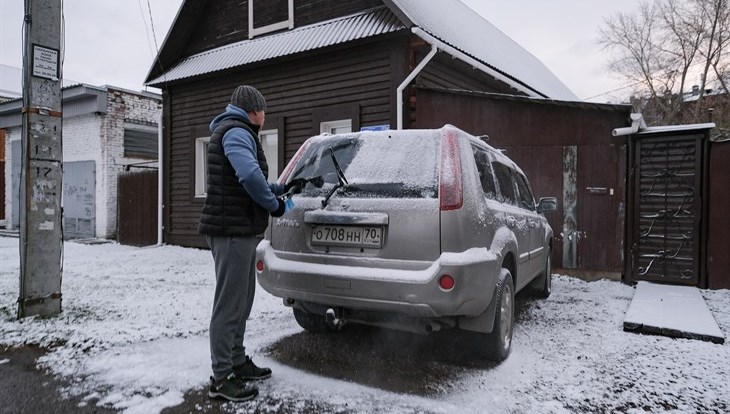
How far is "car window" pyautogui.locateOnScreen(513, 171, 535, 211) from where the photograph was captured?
4.81 m

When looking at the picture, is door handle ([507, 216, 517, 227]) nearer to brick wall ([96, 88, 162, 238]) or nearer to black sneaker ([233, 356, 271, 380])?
black sneaker ([233, 356, 271, 380])

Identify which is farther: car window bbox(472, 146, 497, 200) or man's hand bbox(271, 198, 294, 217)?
car window bbox(472, 146, 497, 200)

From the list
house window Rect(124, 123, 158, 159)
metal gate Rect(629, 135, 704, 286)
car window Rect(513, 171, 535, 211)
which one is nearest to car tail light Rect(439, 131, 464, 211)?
car window Rect(513, 171, 535, 211)

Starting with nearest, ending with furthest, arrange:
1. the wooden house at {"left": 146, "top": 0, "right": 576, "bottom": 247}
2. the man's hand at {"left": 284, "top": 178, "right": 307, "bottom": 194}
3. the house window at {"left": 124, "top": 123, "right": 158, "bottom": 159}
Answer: the man's hand at {"left": 284, "top": 178, "right": 307, "bottom": 194} < the wooden house at {"left": 146, "top": 0, "right": 576, "bottom": 247} < the house window at {"left": 124, "top": 123, "right": 158, "bottom": 159}

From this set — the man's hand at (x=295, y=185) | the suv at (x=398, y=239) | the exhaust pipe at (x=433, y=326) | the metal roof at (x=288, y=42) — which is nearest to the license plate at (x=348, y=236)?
the suv at (x=398, y=239)

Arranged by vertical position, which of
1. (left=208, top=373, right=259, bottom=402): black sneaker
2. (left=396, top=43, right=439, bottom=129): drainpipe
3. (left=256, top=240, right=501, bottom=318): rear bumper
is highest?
(left=396, top=43, right=439, bottom=129): drainpipe

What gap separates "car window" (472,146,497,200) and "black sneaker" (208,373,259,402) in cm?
201

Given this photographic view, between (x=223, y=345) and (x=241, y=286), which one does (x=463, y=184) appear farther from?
(x=223, y=345)

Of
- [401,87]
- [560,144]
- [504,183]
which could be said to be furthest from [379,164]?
[401,87]

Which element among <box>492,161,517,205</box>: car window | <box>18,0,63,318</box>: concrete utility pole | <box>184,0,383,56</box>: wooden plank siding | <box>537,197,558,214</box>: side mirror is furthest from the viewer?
<box>184,0,383,56</box>: wooden plank siding

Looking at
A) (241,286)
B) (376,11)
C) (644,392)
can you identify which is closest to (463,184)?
(241,286)

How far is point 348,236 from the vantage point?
3137mm

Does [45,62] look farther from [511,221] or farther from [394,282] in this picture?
[511,221]

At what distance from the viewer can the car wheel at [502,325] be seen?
331cm
